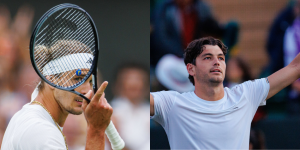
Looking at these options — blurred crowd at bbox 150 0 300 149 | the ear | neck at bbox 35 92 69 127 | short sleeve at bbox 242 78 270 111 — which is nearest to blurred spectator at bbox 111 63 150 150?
blurred crowd at bbox 150 0 300 149

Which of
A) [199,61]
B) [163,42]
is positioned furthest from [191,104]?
[163,42]

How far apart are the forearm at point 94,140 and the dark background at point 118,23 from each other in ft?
6.04

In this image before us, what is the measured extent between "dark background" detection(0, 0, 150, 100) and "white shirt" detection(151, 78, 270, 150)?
47.2 inches

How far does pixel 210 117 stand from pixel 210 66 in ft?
0.92

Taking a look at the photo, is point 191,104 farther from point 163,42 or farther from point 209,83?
point 163,42

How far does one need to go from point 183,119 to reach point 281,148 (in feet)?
3.56

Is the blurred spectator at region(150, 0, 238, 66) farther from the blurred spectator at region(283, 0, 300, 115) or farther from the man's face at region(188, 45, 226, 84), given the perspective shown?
the man's face at region(188, 45, 226, 84)

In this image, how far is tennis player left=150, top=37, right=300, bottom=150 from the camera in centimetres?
159

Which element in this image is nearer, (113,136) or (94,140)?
(94,140)

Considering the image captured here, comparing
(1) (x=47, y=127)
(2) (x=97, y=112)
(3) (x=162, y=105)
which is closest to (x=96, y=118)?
(2) (x=97, y=112)

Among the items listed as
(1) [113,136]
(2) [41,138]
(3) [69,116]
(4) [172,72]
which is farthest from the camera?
(3) [69,116]

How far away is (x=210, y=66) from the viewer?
1.71 metres

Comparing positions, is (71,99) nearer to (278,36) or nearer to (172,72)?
(172,72)

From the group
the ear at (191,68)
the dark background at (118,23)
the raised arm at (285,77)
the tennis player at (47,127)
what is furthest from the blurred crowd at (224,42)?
the tennis player at (47,127)
